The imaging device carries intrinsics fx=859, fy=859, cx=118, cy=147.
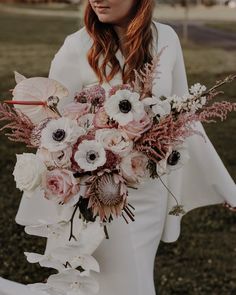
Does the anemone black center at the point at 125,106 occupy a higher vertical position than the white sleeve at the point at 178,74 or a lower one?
higher

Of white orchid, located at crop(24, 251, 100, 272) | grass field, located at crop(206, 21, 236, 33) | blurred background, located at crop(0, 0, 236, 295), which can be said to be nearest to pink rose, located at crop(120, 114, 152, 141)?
white orchid, located at crop(24, 251, 100, 272)

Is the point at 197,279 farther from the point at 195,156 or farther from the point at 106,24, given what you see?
the point at 106,24

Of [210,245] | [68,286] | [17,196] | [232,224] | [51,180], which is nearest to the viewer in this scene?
[51,180]

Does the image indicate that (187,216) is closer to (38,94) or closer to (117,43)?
(117,43)

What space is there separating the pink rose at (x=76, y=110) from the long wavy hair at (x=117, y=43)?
49 centimetres

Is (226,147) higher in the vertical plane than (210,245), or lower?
lower

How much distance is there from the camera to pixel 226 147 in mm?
11117

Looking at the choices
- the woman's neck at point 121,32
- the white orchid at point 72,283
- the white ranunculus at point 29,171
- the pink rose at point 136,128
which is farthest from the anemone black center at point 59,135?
the woman's neck at point 121,32

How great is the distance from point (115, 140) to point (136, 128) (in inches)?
3.7

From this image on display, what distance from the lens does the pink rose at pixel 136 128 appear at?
A: 10.8 feet

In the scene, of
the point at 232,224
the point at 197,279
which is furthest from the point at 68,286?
the point at 232,224

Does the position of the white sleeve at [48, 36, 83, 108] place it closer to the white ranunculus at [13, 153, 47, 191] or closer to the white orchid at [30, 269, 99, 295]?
the white ranunculus at [13, 153, 47, 191]

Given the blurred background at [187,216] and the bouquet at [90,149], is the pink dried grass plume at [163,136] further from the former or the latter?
the blurred background at [187,216]

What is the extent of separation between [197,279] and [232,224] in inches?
56.4
